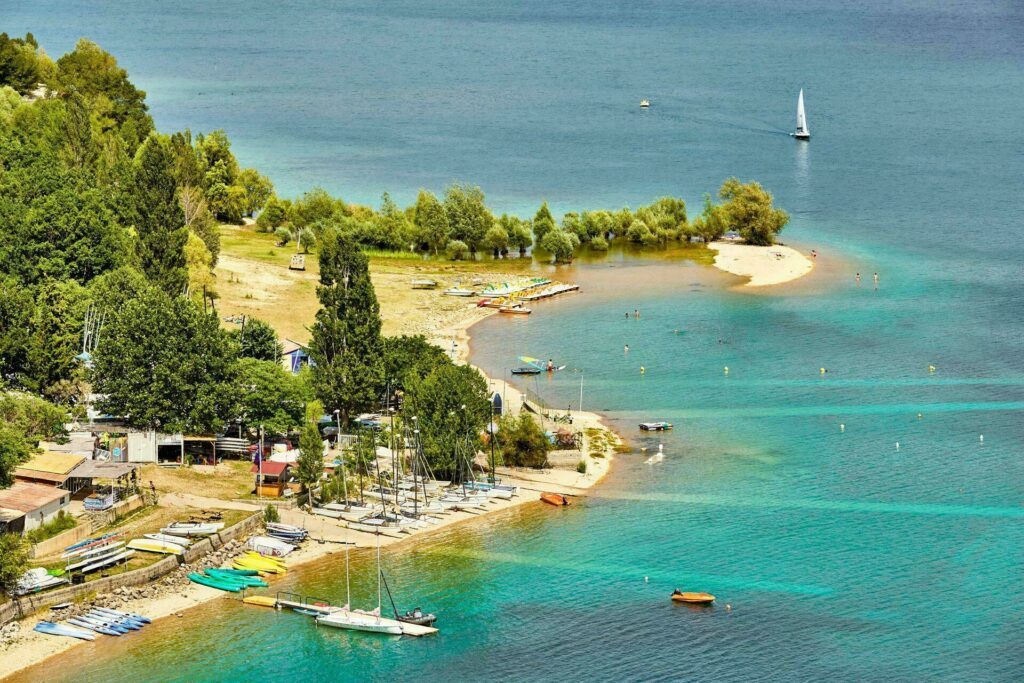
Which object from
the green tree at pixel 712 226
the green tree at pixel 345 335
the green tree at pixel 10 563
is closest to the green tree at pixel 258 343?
the green tree at pixel 345 335

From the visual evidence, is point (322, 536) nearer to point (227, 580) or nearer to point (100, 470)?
point (227, 580)

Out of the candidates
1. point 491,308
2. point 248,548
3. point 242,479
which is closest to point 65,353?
point 242,479

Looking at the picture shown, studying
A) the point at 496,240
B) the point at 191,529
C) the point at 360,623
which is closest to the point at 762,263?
the point at 496,240

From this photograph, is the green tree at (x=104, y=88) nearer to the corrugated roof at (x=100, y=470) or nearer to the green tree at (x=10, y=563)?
the corrugated roof at (x=100, y=470)

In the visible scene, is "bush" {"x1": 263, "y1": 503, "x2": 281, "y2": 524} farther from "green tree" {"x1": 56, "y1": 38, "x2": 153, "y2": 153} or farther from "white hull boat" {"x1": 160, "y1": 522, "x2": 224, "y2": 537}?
"green tree" {"x1": 56, "y1": 38, "x2": 153, "y2": 153}

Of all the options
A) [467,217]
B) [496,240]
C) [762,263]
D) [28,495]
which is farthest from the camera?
[467,217]

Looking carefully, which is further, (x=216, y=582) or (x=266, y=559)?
(x=266, y=559)

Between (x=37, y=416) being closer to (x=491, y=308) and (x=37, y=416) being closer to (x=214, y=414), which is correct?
(x=214, y=414)
